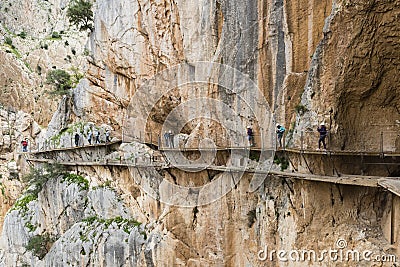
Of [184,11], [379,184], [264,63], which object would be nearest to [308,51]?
[264,63]

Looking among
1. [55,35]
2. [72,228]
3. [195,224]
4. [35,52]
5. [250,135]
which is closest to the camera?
[250,135]

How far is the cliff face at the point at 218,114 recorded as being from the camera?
10.8 meters

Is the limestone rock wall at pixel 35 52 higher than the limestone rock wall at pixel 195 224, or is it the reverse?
the limestone rock wall at pixel 35 52

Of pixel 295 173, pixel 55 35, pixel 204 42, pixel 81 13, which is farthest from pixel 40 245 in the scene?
pixel 55 35

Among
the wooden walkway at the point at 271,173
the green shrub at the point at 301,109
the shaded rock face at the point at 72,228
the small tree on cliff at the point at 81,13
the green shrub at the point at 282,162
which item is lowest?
the shaded rock face at the point at 72,228

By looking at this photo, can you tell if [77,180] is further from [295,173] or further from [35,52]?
[35,52]

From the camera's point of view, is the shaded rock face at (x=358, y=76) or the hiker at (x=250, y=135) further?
the hiker at (x=250, y=135)

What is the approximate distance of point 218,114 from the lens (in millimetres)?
17062

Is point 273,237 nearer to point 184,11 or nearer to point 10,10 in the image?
point 184,11

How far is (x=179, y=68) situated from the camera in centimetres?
2131

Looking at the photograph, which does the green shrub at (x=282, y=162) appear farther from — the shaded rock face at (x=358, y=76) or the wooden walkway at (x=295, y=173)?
the shaded rock face at (x=358, y=76)

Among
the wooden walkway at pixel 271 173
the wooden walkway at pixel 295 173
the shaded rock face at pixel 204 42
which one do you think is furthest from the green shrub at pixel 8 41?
the wooden walkway at pixel 271 173

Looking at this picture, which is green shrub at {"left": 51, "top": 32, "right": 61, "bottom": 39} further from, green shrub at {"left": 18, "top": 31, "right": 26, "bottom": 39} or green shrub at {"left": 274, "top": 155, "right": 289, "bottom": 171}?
green shrub at {"left": 274, "top": 155, "right": 289, "bottom": 171}

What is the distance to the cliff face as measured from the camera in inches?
425
